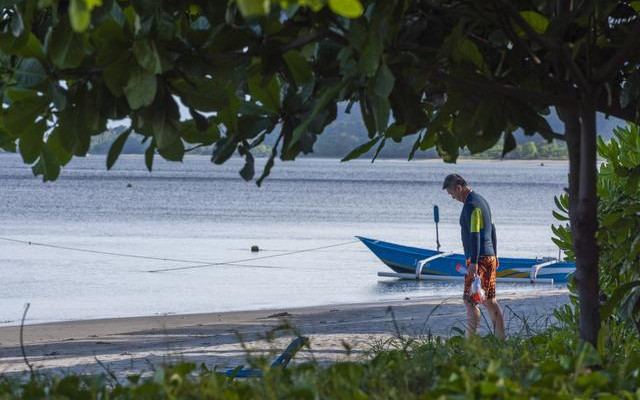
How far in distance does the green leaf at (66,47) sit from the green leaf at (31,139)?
1.25 ft

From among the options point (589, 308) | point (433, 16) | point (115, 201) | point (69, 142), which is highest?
point (433, 16)

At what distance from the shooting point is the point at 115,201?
66812 millimetres

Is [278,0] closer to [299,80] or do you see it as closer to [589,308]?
[299,80]

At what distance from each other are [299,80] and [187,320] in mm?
15279

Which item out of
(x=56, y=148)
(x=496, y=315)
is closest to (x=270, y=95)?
(x=56, y=148)

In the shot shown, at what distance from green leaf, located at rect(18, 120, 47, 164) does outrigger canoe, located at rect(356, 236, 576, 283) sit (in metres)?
20.4

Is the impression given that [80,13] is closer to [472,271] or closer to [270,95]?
[270,95]

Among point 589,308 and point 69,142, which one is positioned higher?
point 69,142

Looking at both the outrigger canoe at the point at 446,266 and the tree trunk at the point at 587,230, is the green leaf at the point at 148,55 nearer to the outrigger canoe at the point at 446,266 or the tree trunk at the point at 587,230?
the tree trunk at the point at 587,230

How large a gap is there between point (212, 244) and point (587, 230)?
32.9 metres

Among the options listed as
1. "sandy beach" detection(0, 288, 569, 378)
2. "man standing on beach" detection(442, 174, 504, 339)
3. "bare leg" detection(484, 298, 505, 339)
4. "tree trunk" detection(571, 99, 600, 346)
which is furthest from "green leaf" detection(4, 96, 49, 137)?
"man standing on beach" detection(442, 174, 504, 339)

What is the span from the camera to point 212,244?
3641 centimetres

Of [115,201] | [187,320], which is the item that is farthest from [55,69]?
[115,201]

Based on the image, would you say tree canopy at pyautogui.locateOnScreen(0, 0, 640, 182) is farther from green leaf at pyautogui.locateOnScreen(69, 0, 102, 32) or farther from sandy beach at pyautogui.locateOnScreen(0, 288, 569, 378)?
sandy beach at pyautogui.locateOnScreen(0, 288, 569, 378)
